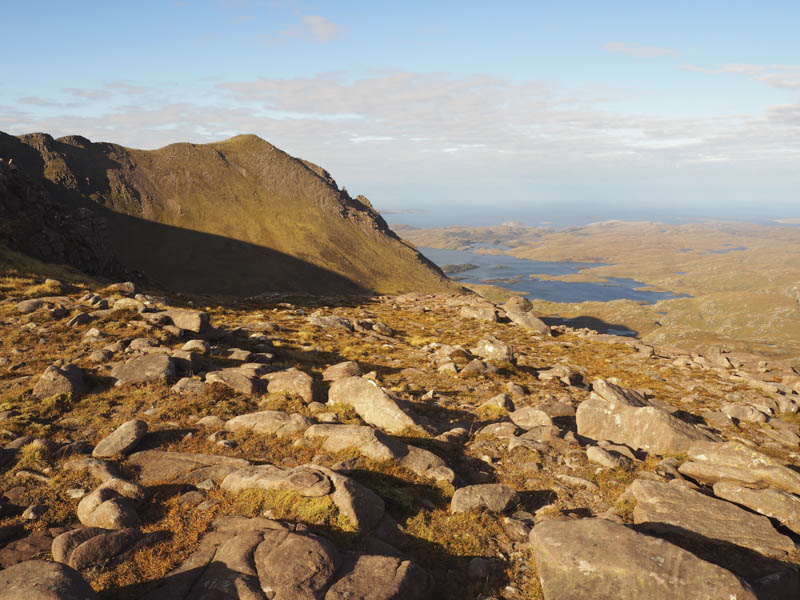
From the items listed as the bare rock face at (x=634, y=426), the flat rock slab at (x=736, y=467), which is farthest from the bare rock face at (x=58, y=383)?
the flat rock slab at (x=736, y=467)

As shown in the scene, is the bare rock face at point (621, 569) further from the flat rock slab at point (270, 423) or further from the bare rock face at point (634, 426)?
the flat rock slab at point (270, 423)

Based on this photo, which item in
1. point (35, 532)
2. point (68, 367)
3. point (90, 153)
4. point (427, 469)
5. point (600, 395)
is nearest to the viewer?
point (35, 532)

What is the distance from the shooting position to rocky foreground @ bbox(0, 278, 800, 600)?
8.18m

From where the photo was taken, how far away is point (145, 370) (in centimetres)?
1905

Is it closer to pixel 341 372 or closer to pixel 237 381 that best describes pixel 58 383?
pixel 237 381

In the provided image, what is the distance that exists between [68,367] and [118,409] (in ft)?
13.3

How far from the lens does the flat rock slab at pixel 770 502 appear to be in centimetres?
1083

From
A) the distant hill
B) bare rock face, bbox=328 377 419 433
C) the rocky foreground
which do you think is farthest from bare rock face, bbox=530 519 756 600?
the distant hill

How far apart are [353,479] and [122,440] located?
826 cm

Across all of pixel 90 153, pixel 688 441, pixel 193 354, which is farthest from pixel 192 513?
pixel 90 153

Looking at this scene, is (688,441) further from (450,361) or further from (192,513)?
(192,513)

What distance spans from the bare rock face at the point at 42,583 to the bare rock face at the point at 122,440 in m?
6.28

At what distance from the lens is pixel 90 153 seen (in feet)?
531

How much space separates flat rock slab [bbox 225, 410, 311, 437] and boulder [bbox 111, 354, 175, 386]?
5411 millimetres
